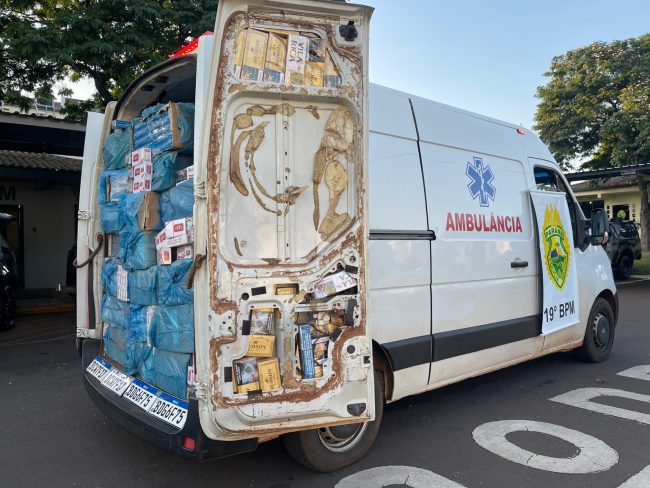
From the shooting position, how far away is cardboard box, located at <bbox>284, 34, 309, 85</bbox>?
2799mm

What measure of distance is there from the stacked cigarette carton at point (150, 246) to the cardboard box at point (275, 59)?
2.31ft

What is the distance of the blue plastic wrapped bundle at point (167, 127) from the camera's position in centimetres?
319

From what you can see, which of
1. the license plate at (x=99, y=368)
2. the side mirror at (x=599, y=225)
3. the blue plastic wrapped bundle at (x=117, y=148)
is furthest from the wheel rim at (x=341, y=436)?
the side mirror at (x=599, y=225)

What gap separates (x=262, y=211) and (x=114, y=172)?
5.49 feet

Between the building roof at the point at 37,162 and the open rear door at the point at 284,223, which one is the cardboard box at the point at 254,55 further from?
the building roof at the point at 37,162

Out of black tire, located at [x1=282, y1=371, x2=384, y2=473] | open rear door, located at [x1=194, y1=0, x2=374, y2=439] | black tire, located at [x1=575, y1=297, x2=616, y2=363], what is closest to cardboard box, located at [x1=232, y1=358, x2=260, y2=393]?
open rear door, located at [x1=194, y1=0, x2=374, y2=439]

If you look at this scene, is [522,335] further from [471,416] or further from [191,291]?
[191,291]

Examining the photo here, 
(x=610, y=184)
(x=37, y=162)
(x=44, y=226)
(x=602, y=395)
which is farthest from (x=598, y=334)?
(x=610, y=184)

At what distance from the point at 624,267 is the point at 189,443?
16060mm

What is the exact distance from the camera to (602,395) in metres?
4.82

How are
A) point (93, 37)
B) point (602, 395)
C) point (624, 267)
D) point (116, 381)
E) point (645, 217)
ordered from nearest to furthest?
1. point (116, 381)
2. point (602, 395)
3. point (93, 37)
4. point (624, 267)
5. point (645, 217)

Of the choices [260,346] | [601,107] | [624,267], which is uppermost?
[601,107]

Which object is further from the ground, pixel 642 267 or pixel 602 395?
pixel 642 267

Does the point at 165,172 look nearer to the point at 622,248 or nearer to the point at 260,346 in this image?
the point at 260,346
